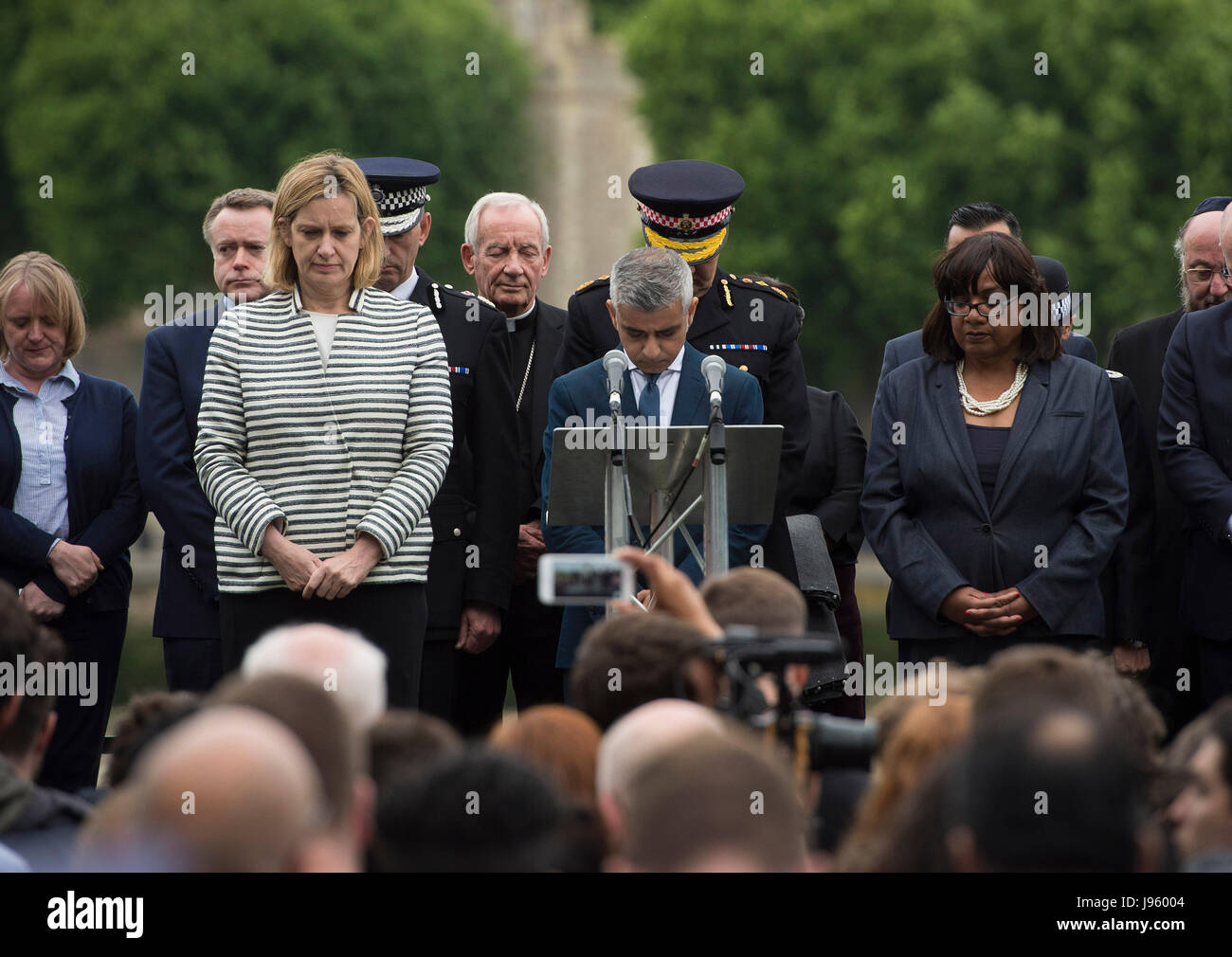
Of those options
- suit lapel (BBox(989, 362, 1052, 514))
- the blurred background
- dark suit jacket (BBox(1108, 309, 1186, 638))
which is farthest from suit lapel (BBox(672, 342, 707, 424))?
the blurred background

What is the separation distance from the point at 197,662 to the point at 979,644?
266cm

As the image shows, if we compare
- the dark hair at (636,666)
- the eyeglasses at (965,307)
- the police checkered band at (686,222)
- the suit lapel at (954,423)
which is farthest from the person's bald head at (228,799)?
the police checkered band at (686,222)

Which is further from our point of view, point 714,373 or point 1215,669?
point 1215,669

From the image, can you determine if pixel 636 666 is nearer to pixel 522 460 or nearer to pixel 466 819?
pixel 466 819

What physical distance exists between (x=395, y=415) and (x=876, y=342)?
23.5 metres

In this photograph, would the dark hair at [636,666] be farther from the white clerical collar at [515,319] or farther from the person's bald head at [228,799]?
the white clerical collar at [515,319]

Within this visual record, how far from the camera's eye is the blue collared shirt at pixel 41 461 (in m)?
6.97

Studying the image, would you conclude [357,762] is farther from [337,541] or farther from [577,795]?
[337,541]

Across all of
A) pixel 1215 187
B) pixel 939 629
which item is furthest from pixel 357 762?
pixel 1215 187

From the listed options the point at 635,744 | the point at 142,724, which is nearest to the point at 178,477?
the point at 142,724

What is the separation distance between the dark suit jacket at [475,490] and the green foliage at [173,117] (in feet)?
79.3

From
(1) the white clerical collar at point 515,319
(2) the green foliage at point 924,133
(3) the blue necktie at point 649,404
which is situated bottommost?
(3) the blue necktie at point 649,404

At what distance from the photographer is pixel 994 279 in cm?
634

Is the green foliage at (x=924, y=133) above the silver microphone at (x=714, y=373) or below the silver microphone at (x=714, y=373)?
above
